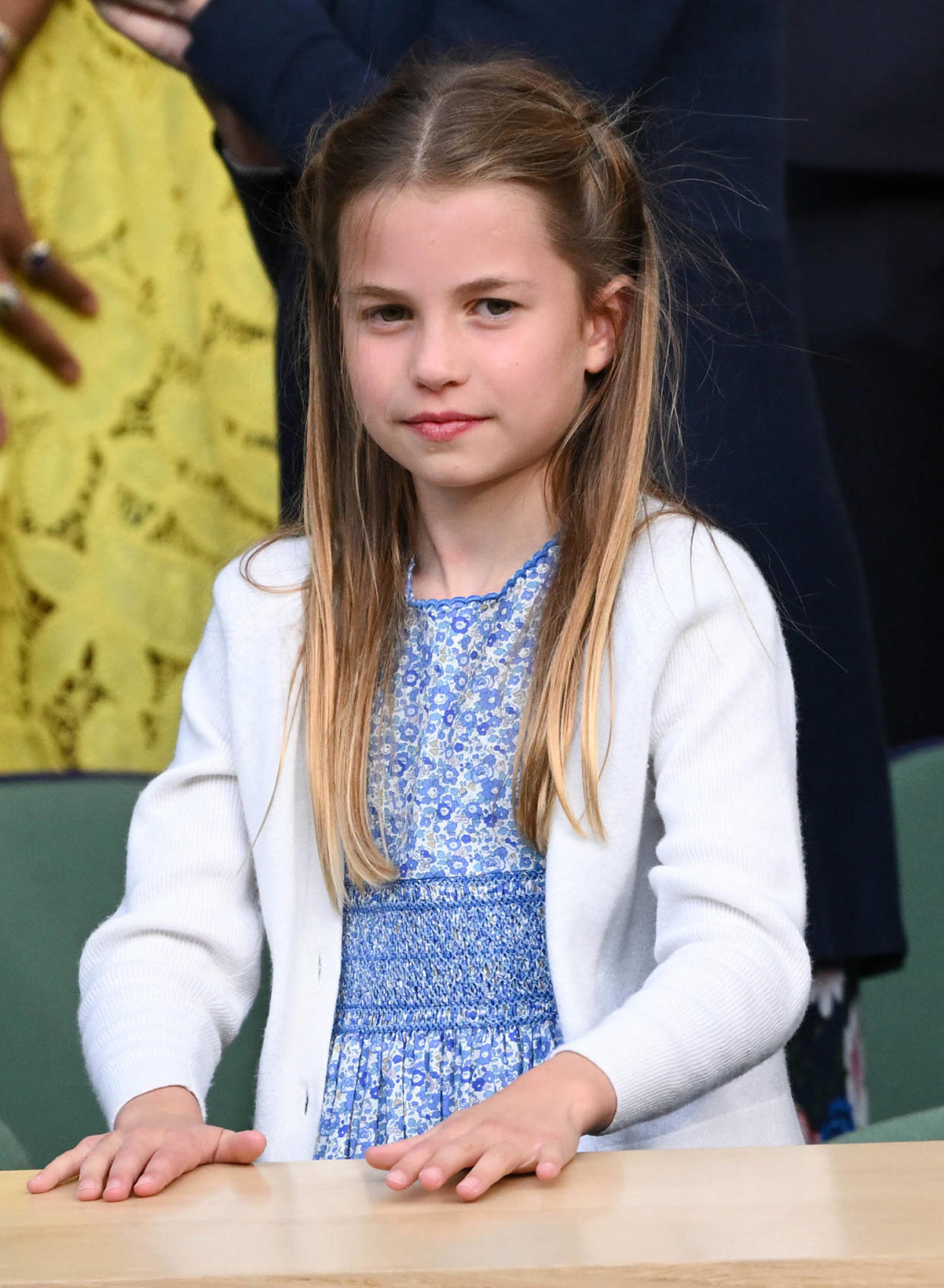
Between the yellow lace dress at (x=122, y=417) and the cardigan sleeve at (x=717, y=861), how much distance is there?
0.77m

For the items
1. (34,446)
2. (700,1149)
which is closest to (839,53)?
(34,446)

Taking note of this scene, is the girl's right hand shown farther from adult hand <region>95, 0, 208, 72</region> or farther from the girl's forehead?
adult hand <region>95, 0, 208, 72</region>

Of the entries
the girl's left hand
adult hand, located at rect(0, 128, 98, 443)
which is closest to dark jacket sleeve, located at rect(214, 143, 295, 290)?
adult hand, located at rect(0, 128, 98, 443)

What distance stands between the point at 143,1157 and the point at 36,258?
116cm

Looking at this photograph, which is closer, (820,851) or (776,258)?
(820,851)

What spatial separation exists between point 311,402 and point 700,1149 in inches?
30.6

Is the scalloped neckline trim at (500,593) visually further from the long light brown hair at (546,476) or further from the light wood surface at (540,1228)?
the light wood surface at (540,1228)

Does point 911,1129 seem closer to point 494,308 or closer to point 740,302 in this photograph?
point 494,308

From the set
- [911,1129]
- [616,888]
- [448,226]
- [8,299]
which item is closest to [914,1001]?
[616,888]

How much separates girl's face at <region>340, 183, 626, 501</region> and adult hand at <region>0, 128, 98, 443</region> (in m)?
0.66

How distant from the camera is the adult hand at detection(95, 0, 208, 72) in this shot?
5.09ft

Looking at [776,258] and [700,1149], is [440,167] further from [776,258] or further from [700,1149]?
[700,1149]

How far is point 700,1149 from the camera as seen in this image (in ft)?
2.33

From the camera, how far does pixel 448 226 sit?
1105 mm
